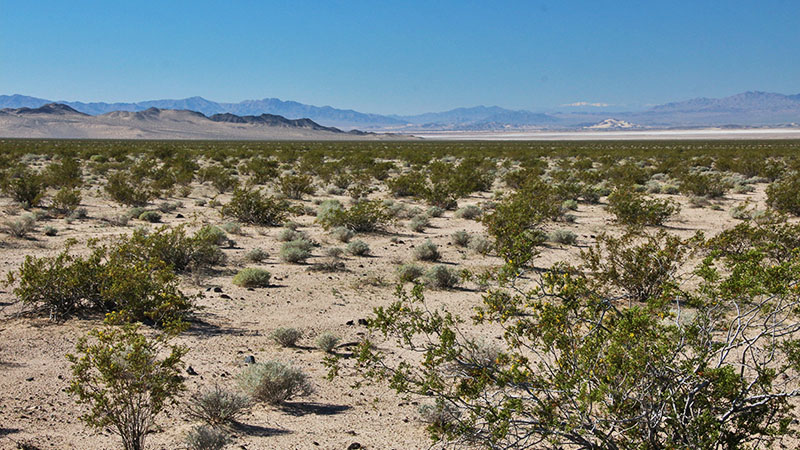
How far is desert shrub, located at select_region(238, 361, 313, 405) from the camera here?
5484 mm

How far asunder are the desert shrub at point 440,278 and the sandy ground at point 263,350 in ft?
0.99

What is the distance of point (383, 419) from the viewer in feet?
17.3

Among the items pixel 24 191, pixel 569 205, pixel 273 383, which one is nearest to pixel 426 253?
pixel 273 383

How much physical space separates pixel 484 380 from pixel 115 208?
56.0 ft

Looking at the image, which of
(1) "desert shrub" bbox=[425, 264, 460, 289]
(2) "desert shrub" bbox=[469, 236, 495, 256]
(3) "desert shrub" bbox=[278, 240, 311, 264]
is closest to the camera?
(1) "desert shrub" bbox=[425, 264, 460, 289]

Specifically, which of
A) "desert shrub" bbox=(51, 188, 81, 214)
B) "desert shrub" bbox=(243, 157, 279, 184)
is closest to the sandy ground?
"desert shrub" bbox=(51, 188, 81, 214)

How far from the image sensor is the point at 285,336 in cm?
703

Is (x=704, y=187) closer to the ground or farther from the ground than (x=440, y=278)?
farther from the ground

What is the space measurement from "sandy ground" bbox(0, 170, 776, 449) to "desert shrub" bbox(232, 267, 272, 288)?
0.52 ft

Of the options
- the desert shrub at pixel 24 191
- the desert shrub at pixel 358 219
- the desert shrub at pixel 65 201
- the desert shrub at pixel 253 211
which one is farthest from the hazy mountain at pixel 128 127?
the desert shrub at pixel 358 219

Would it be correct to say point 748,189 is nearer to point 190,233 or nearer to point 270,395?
point 190,233

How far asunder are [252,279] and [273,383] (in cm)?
429

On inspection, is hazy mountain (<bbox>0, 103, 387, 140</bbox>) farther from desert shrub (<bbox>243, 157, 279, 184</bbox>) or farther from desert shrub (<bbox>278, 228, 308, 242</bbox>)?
desert shrub (<bbox>278, 228, 308, 242</bbox>)

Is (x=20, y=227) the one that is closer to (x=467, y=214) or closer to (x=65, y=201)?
(x=65, y=201)
